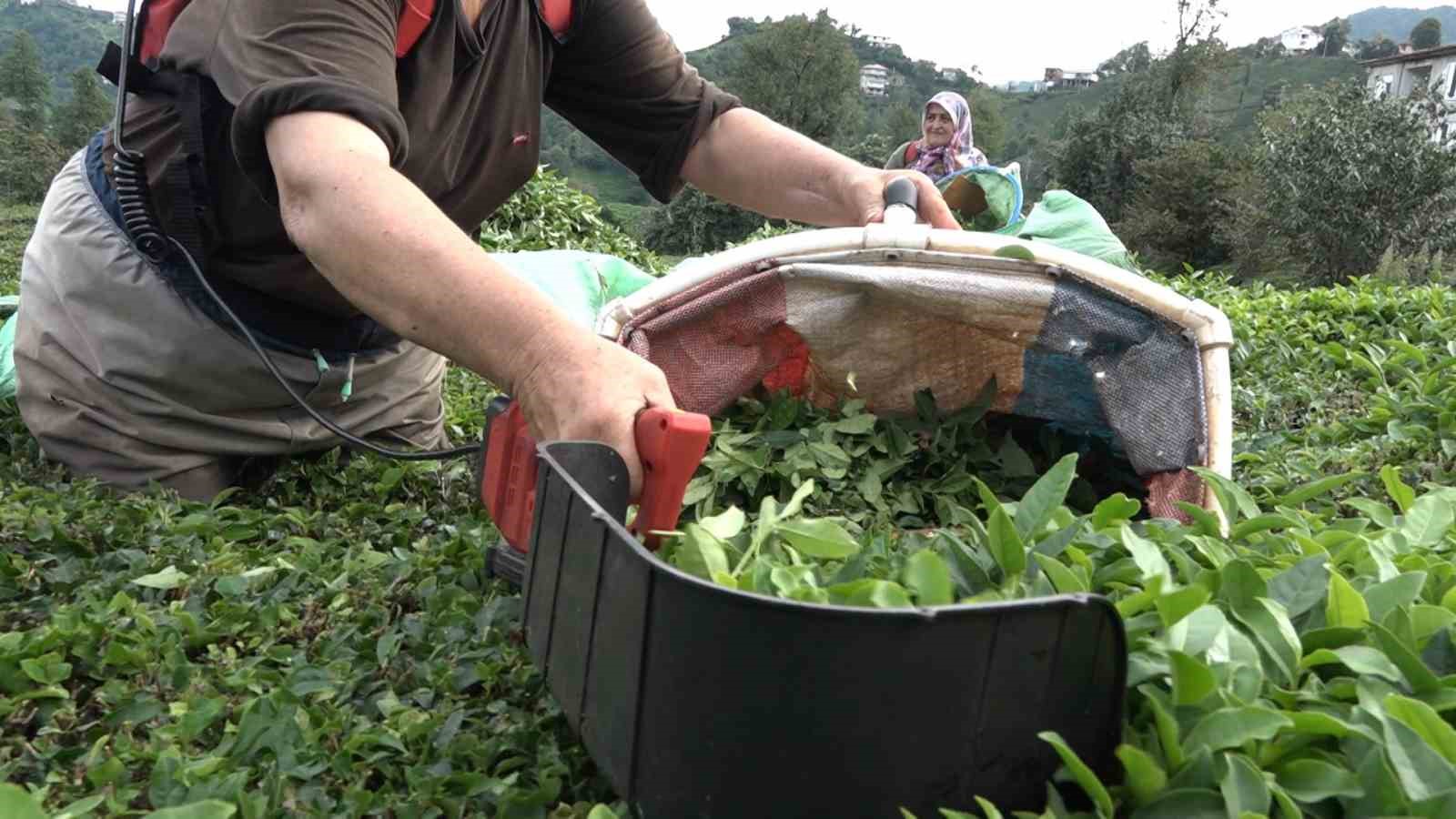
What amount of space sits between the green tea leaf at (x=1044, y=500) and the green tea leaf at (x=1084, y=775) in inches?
15.3

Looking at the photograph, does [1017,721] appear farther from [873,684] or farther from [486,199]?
[486,199]

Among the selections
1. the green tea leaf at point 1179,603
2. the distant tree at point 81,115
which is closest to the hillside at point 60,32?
the distant tree at point 81,115

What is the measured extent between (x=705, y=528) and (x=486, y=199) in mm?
1556

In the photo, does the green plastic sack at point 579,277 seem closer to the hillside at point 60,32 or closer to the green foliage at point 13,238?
the green foliage at point 13,238

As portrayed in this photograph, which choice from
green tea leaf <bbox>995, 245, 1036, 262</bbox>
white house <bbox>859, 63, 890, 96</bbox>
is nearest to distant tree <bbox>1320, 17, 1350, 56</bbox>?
white house <bbox>859, 63, 890, 96</bbox>

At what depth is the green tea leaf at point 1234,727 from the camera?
0.86 metres

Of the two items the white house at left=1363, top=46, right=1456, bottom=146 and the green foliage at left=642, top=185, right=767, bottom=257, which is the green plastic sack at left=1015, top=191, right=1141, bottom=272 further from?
the white house at left=1363, top=46, right=1456, bottom=146

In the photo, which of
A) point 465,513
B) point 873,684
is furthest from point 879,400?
point 873,684

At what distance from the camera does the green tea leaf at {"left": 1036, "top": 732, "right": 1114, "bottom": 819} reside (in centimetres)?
86

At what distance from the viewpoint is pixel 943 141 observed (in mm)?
8859

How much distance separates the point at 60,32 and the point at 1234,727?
2128 inches

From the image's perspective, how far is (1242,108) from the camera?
45.7 metres

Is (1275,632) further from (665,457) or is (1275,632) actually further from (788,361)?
(788,361)

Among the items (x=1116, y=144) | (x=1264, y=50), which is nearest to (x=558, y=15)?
(x=1116, y=144)
